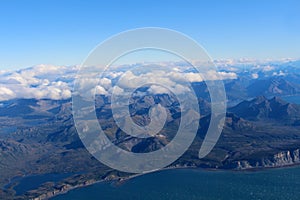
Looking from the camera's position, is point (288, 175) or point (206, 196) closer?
point (206, 196)

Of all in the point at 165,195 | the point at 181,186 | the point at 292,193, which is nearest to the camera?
the point at 292,193

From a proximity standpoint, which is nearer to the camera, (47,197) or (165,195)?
(165,195)

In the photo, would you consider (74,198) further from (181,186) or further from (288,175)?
(288,175)

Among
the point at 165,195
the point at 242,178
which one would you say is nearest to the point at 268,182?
Answer: the point at 242,178

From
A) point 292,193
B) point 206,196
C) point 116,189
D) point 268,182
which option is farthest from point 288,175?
point 116,189

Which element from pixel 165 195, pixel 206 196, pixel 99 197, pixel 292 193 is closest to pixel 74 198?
pixel 99 197

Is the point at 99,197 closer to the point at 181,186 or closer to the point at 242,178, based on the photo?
the point at 181,186

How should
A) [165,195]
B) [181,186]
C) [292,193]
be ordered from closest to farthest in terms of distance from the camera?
[292,193] < [165,195] < [181,186]

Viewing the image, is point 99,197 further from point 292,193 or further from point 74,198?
point 292,193
